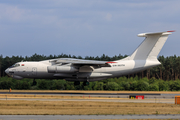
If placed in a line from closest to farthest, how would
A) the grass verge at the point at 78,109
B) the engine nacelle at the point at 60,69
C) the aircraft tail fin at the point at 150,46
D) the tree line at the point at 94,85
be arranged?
the grass verge at the point at 78,109
the engine nacelle at the point at 60,69
the aircraft tail fin at the point at 150,46
the tree line at the point at 94,85

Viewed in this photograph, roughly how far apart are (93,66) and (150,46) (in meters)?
7.81

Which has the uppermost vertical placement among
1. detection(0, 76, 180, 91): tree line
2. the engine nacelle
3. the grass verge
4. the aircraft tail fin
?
the aircraft tail fin

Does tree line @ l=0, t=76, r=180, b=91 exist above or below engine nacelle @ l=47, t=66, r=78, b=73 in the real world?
below

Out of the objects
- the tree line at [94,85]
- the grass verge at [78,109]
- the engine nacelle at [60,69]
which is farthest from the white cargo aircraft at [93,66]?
the grass verge at [78,109]

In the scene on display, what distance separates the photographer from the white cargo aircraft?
31.7 meters

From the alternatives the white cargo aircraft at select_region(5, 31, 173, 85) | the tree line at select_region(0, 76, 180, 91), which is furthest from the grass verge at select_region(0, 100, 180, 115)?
the tree line at select_region(0, 76, 180, 91)

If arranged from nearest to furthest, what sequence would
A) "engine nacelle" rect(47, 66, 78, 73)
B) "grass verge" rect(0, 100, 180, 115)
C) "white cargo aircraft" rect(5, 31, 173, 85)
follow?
1. "grass verge" rect(0, 100, 180, 115)
2. "engine nacelle" rect(47, 66, 78, 73)
3. "white cargo aircraft" rect(5, 31, 173, 85)

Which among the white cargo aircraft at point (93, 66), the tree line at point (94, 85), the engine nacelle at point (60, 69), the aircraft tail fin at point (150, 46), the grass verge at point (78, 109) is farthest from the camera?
the tree line at point (94, 85)

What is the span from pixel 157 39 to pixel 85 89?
12496mm

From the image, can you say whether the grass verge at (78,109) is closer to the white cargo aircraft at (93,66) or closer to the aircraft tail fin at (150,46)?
the white cargo aircraft at (93,66)

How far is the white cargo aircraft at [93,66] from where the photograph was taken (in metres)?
31.7

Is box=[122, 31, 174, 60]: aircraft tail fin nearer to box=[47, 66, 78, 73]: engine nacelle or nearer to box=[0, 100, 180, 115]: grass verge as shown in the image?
box=[47, 66, 78, 73]: engine nacelle

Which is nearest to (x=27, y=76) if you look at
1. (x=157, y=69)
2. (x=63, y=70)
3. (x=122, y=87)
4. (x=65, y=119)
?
(x=63, y=70)

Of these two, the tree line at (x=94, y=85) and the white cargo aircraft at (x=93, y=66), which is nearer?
the white cargo aircraft at (x=93, y=66)
